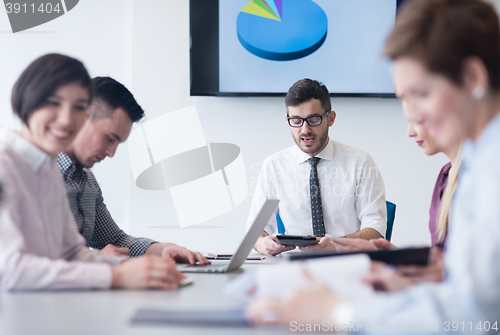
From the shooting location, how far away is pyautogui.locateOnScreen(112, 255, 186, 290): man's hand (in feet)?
3.81

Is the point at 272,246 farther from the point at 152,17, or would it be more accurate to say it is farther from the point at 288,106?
the point at 152,17

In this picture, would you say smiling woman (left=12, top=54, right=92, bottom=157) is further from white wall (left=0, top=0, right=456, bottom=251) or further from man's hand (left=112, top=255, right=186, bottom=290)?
white wall (left=0, top=0, right=456, bottom=251)

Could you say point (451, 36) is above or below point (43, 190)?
above

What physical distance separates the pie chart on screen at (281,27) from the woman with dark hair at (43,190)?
2.05 metres

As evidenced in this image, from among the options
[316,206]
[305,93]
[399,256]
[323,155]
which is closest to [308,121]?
[305,93]

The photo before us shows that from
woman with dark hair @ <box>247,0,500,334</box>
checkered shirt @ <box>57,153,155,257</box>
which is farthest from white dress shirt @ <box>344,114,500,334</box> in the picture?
checkered shirt @ <box>57,153,155,257</box>

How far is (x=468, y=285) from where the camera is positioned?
72cm

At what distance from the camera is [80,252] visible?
1418mm

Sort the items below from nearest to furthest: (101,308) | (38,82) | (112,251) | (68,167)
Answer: (101,308) < (38,82) < (112,251) < (68,167)

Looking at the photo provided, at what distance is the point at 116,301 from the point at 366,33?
2796 mm

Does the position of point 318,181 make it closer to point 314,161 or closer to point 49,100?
point 314,161

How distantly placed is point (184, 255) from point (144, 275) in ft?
1.93

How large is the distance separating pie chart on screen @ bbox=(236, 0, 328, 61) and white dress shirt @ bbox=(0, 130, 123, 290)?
2.16 metres

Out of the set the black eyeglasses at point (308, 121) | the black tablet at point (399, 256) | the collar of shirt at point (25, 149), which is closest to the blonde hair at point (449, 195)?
the black tablet at point (399, 256)
